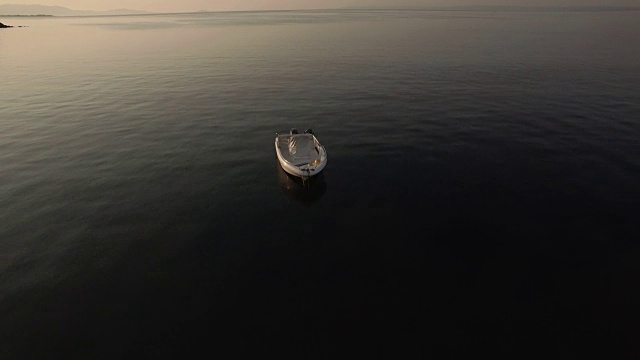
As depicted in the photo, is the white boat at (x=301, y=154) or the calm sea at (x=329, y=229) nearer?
the calm sea at (x=329, y=229)

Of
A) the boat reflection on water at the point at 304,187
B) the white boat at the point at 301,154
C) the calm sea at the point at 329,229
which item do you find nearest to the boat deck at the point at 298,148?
the white boat at the point at 301,154

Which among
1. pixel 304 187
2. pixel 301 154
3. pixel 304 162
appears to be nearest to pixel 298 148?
pixel 301 154

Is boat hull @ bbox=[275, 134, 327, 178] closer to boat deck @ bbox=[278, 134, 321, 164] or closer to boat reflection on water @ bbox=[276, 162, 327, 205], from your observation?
boat deck @ bbox=[278, 134, 321, 164]

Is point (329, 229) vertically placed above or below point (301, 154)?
below

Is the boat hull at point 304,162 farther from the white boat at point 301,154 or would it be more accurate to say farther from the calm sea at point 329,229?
the calm sea at point 329,229

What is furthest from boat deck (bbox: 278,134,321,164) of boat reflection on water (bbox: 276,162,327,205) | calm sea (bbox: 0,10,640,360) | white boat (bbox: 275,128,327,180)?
calm sea (bbox: 0,10,640,360)

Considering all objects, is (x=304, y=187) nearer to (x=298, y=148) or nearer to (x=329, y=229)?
(x=298, y=148)

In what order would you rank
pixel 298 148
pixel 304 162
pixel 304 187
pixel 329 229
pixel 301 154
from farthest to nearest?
pixel 298 148, pixel 301 154, pixel 304 162, pixel 304 187, pixel 329 229
